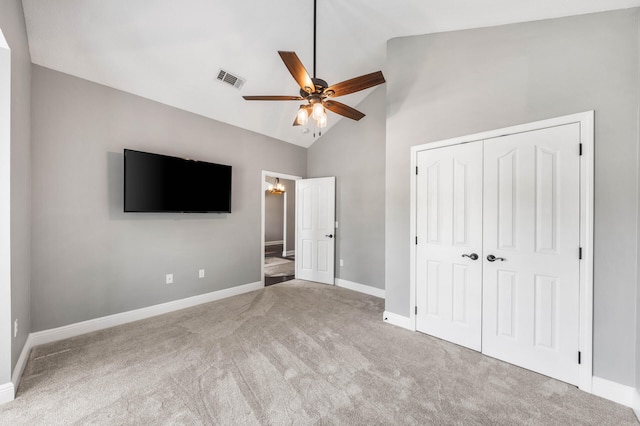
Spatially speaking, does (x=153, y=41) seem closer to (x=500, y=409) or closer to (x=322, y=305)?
(x=322, y=305)

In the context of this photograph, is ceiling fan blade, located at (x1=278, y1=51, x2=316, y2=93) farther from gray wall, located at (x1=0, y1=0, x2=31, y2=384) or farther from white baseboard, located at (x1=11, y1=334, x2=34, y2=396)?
white baseboard, located at (x1=11, y1=334, x2=34, y2=396)

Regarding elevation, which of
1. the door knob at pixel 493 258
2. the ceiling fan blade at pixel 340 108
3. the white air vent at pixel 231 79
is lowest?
the door knob at pixel 493 258

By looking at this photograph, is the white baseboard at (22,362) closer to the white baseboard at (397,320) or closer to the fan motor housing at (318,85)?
the fan motor housing at (318,85)

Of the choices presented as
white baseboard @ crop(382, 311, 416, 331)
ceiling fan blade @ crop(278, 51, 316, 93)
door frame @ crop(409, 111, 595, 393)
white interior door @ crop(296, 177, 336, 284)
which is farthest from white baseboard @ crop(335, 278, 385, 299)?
ceiling fan blade @ crop(278, 51, 316, 93)

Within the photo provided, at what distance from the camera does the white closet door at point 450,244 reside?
2.49 meters

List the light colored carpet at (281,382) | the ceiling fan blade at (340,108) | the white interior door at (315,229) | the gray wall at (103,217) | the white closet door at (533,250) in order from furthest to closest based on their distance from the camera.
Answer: the white interior door at (315,229) < the gray wall at (103,217) < the ceiling fan blade at (340,108) < the white closet door at (533,250) < the light colored carpet at (281,382)

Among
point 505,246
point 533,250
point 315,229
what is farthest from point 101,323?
point 533,250

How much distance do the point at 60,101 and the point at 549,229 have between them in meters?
4.91

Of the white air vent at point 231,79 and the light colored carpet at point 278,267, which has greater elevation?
the white air vent at point 231,79

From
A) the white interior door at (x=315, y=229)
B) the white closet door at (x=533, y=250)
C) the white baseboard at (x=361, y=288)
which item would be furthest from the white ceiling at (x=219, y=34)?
the white baseboard at (x=361, y=288)

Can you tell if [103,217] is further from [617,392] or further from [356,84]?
[617,392]

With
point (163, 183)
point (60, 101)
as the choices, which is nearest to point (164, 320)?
point (163, 183)

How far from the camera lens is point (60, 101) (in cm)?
263

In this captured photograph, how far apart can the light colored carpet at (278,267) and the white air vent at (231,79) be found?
3.66 m
